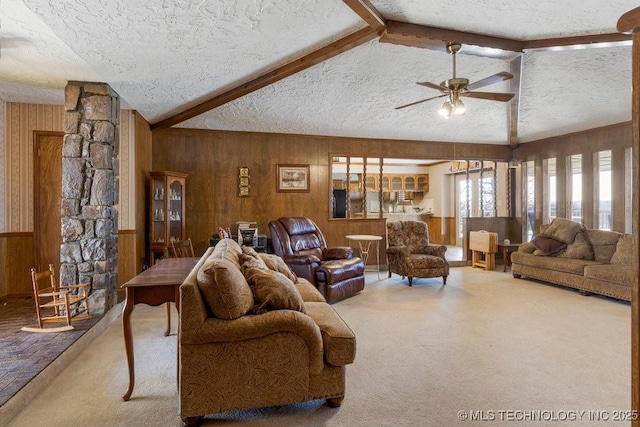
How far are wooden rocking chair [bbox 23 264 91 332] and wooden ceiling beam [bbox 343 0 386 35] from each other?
139 inches

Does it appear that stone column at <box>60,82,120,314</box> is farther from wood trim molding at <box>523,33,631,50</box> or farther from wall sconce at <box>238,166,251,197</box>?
wood trim molding at <box>523,33,631,50</box>

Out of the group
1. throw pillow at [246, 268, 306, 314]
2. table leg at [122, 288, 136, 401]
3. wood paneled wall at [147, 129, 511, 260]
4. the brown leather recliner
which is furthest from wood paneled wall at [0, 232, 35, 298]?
throw pillow at [246, 268, 306, 314]

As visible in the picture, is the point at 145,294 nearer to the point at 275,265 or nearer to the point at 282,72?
the point at 275,265

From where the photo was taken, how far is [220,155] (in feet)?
19.5

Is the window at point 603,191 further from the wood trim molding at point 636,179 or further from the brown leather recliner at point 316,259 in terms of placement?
the wood trim molding at point 636,179

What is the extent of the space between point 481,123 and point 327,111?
2.87 metres

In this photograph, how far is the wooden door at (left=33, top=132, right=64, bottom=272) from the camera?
435cm

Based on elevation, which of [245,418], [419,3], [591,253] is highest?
[419,3]

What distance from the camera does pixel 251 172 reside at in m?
6.07


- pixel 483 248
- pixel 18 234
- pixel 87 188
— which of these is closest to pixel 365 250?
pixel 483 248

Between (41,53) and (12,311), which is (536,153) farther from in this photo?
(12,311)

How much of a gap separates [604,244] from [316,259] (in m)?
4.26

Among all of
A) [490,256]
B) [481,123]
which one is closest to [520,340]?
[490,256]

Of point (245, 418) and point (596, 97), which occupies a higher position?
point (596, 97)
